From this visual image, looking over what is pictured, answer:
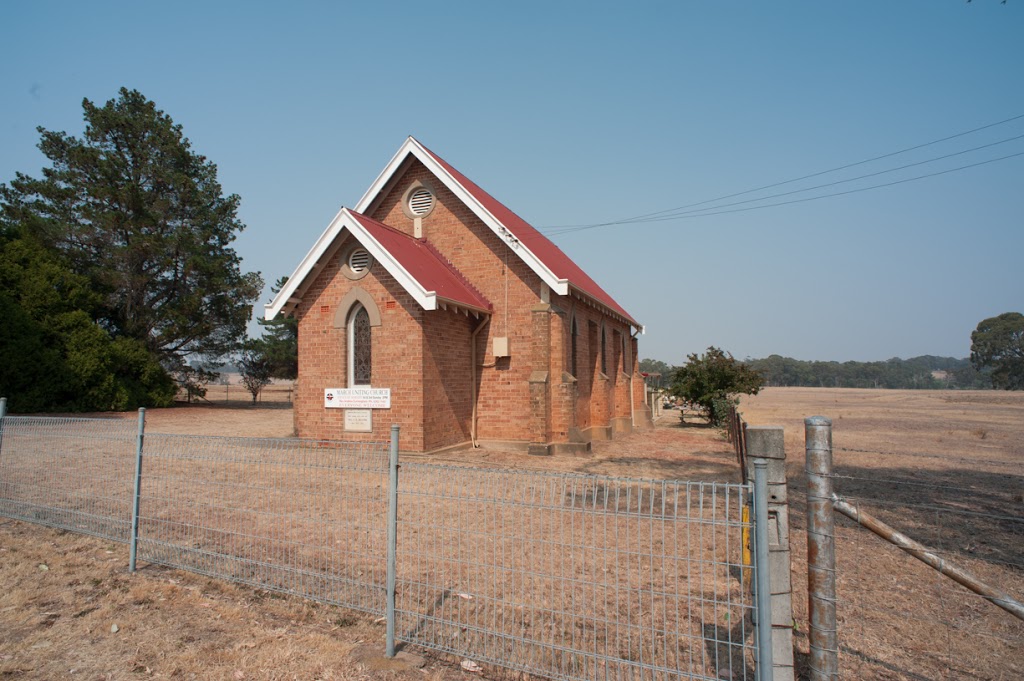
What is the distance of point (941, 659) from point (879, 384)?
195 meters

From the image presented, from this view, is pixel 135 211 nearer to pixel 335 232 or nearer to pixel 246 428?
pixel 246 428

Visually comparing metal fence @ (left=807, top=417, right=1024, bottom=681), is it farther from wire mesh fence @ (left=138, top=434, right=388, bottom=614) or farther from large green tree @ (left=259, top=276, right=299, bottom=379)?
large green tree @ (left=259, top=276, right=299, bottom=379)

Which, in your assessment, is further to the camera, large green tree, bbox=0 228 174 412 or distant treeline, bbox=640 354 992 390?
distant treeline, bbox=640 354 992 390

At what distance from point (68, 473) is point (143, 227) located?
88.4 feet

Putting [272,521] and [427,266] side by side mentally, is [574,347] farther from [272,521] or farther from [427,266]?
[272,521]

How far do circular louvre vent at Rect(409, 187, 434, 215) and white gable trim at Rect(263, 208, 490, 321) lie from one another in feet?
12.4

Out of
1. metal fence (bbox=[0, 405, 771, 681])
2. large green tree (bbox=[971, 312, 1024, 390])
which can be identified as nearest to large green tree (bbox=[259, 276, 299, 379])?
metal fence (bbox=[0, 405, 771, 681])

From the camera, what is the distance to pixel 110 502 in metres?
8.32

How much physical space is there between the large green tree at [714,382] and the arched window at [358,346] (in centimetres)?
1587

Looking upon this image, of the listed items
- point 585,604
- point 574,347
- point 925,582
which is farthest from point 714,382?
point 585,604

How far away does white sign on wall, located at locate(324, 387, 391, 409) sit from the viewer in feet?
47.0

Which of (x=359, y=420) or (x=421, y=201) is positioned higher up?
(x=421, y=201)

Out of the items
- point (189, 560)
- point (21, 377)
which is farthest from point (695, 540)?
point (21, 377)

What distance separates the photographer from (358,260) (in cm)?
1498
